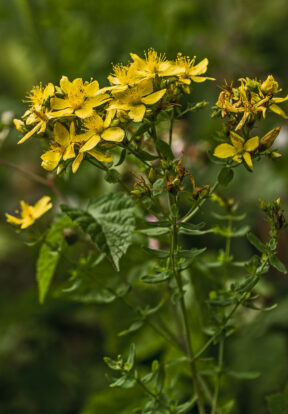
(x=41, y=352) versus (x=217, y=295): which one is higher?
(x=217, y=295)

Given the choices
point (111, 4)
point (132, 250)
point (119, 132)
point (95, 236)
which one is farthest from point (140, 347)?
point (111, 4)

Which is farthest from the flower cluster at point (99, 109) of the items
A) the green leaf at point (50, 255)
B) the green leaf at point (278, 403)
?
the green leaf at point (278, 403)

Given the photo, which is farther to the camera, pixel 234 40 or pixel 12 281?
pixel 234 40

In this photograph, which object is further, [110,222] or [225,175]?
[110,222]

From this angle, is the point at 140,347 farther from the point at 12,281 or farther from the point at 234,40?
the point at 234,40

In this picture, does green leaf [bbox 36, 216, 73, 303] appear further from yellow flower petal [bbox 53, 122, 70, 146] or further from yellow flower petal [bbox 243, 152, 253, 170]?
yellow flower petal [bbox 243, 152, 253, 170]

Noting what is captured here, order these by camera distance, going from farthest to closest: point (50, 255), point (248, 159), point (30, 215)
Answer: point (50, 255) → point (30, 215) → point (248, 159)

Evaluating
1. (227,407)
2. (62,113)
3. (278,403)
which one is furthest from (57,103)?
(278,403)

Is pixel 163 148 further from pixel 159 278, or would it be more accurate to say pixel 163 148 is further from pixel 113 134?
pixel 159 278
